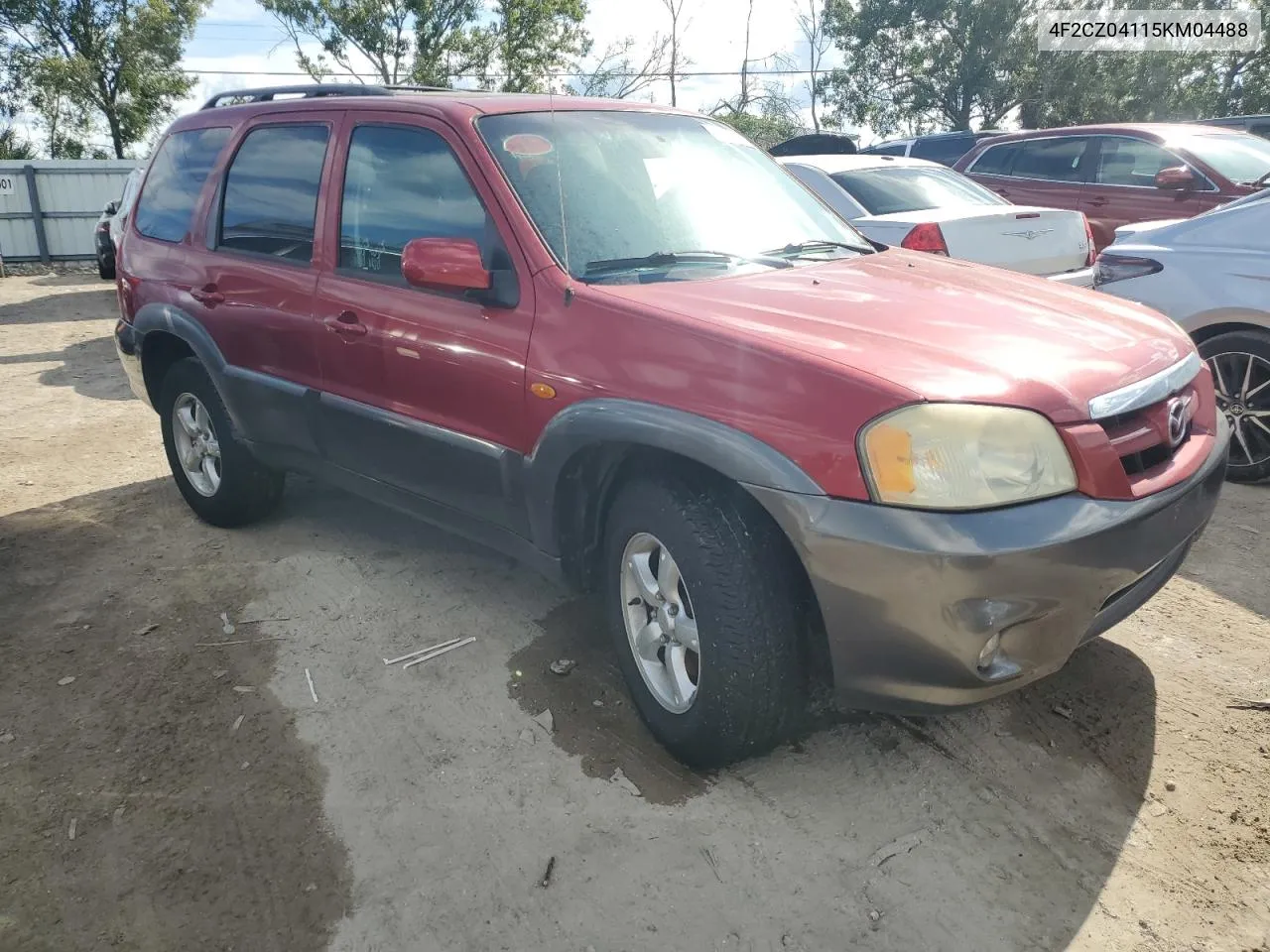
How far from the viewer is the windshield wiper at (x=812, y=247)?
3.36 metres

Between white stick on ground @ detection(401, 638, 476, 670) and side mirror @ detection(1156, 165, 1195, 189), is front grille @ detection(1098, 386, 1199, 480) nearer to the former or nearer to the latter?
white stick on ground @ detection(401, 638, 476, 670)

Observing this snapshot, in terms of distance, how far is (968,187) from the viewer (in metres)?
7.16

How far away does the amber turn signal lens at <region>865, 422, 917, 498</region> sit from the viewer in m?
2.24

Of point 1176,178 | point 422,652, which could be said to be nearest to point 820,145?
point 1176,178

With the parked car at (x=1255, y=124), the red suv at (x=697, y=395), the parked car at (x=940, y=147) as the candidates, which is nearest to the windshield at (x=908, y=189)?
the red suv at (x=697, y=395)

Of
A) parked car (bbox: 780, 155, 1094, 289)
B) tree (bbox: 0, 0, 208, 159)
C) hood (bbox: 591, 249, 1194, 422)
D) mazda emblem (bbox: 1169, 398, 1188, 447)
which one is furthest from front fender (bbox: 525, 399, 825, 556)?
tree (bbox: 0, 0, 208, 159)

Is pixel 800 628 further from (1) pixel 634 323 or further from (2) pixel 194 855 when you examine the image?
(2) pixel 194 855

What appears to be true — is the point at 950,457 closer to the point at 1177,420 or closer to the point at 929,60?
the point at 1177,420

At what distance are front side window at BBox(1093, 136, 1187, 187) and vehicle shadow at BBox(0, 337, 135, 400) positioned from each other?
801cm

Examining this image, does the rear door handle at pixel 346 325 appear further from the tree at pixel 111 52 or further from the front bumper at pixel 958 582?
the tree at pixel 111 52

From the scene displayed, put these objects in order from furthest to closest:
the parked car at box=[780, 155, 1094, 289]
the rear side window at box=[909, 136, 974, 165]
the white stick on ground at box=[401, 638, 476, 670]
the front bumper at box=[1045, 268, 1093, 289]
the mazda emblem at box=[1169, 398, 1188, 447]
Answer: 1. the rear side window at box=[909, 136, 974, 165]
2. the front bumper at box=[1045, 268, 1093, 289]
3. the parked car at box=[780, 155, 1094, 289]
4. the white stick on ground at box=[401, 638, 476, 670]
5. the mazda emblem at box=[1169, 398, 1188, 447]

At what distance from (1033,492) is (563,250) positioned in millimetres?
1514

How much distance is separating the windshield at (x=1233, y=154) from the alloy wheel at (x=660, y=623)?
21.3ft

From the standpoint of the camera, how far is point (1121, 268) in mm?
5273
